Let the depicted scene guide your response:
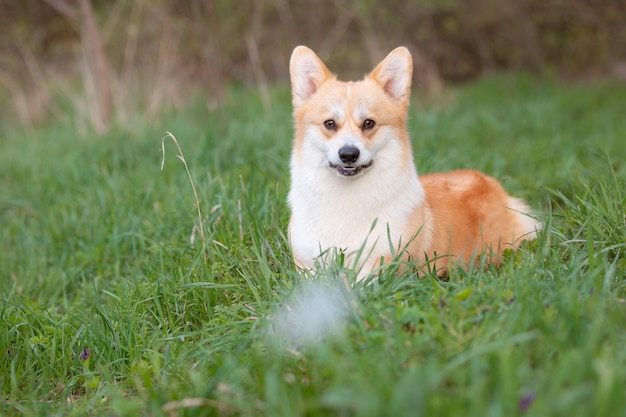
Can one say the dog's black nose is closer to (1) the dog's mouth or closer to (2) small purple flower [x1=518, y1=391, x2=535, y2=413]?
(1) the dog's mouth

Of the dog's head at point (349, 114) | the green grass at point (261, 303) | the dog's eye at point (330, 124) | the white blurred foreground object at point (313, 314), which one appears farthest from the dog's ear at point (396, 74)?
the white blurred foreground object at point (313, 314)

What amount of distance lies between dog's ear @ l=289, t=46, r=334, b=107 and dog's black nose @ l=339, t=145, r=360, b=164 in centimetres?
60

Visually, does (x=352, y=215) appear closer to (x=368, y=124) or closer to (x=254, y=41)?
(x=368, y=124)

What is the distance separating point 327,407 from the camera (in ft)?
6.27

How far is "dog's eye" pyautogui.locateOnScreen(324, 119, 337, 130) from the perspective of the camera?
10.8ft

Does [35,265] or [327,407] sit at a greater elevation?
[327,407]

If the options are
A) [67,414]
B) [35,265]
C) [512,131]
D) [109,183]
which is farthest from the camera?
[512,131]

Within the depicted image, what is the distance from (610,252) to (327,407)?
1.81 m

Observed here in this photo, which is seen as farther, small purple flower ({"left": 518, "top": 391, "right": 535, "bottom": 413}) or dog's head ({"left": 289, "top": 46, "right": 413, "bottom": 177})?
dog's head ({"left": 289, "top": 46, "right": 413, "bottom": 177})

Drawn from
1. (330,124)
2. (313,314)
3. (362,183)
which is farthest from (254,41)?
(313,314)

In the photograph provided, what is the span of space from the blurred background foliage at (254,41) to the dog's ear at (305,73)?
392 centimetres

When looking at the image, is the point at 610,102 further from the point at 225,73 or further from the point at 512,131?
the point at 225,73

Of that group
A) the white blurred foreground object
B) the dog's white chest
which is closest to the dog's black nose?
the dog's white chest

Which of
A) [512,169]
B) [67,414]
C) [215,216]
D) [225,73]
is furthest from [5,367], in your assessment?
[225,73]
